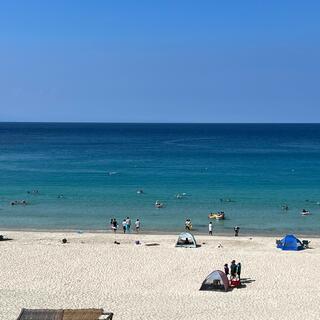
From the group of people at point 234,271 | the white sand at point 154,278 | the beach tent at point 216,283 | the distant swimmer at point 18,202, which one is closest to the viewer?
the white sand at point 154,278

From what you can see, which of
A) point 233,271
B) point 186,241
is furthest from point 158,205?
point 233,271

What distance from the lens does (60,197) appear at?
51.2 m

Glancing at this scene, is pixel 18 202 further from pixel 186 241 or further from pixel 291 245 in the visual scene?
pixel 291 245

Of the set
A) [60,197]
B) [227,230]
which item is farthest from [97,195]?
[227,230]

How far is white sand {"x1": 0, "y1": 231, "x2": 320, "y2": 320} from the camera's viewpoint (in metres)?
21.3

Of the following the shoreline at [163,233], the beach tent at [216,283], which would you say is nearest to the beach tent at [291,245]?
the shoreline at [163,233]

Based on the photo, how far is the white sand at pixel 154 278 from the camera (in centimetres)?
2133

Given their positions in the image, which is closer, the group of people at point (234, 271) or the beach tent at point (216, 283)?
the beach tent at point (216, 283)

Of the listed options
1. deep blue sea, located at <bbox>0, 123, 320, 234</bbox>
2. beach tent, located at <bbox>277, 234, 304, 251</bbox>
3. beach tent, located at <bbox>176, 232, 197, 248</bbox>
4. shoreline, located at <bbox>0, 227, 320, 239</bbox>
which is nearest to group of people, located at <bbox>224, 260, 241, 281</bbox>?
beach tent, located at <bbox>176, 232, 197, 248</bbox>

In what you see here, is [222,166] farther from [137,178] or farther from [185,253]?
[185,253]

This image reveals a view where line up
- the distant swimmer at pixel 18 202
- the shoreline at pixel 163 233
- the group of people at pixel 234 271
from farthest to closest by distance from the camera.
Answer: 1. the distant swimmer at pixel 18 202
2. the shoreline at pixel 163 233
3. the group of people at pixel 234 271

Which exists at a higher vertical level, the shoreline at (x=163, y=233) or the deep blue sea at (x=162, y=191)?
the deep blue sea at (x=162, y=191)

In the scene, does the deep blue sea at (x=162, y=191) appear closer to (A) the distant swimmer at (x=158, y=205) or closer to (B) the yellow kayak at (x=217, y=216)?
(A) the distant swimmer at (x=158, y=205)

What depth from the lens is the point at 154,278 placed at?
25.6 m
